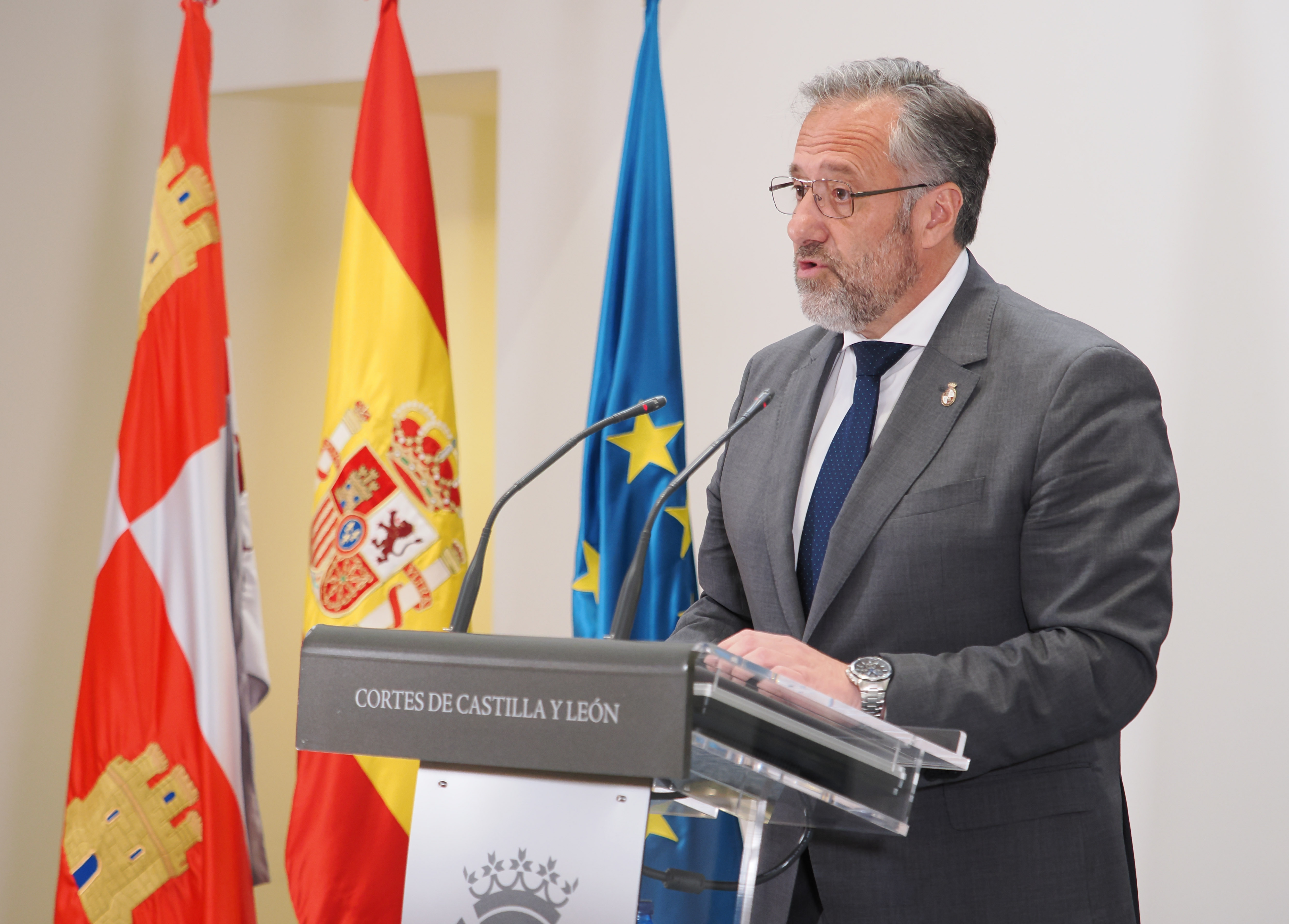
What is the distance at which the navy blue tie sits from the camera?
164cm

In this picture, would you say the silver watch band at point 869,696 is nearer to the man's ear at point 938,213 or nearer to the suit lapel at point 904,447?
the suit lapel at point 904,447

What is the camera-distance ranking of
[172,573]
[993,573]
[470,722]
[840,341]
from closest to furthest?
[470,722], [993,573], [840,341], [172,573]

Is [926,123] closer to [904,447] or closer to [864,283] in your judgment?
[864,283]

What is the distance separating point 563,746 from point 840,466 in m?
0.76

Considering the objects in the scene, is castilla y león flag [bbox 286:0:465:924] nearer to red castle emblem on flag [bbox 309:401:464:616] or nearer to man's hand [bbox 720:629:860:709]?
red castle emblem on flag [bbox 309:401:464:616]

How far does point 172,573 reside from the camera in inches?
112

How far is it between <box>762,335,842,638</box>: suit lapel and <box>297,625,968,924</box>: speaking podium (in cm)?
53

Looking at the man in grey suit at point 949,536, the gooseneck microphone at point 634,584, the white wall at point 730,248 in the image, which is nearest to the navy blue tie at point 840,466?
the man in grey suit at point 949,536

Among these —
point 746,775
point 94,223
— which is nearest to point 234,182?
point 94,223

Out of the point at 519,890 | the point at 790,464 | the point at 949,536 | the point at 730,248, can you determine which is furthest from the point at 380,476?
the point at 519,890

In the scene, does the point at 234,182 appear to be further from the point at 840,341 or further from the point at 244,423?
the point at 840,341

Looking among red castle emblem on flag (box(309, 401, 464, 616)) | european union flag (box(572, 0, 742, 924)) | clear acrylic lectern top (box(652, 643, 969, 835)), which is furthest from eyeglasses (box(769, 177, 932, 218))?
red castle emblem on flag (box(309, 401, 464, 616))

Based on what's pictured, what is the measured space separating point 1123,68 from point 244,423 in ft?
8.43

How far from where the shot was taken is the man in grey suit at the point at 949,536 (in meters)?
1.39
